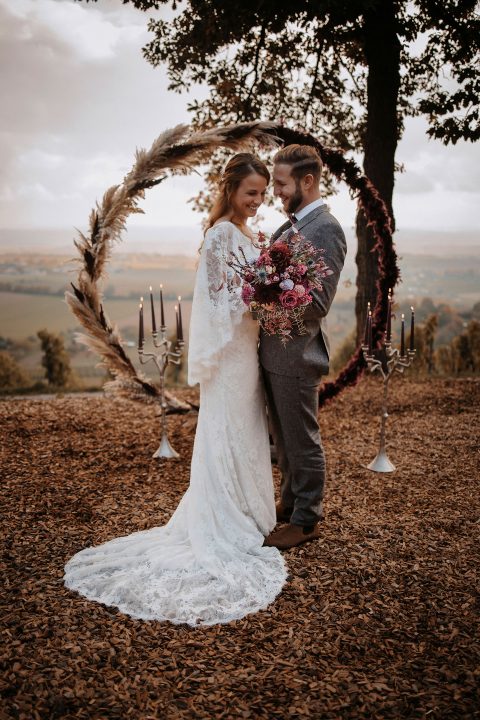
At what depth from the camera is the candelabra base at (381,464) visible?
4895mm

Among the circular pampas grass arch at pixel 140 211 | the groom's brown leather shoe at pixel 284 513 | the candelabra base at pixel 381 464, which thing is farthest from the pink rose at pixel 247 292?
the candelabra base at pixel 381 464

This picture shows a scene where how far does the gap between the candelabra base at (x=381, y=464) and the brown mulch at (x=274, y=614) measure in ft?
0.32

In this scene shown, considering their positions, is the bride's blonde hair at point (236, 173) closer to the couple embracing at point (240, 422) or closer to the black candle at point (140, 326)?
the couple embracing at point (240, 422)

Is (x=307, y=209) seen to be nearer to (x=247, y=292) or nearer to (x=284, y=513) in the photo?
(x=247, y=292)

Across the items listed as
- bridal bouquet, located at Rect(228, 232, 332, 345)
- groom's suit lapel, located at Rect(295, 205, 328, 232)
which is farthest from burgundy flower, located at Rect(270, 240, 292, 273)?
groom's suit lapel, located at Rect(295, 205, 328, 232)

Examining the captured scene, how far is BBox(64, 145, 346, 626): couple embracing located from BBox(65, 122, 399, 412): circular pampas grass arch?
1.51 m

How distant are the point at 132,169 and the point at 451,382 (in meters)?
5.31

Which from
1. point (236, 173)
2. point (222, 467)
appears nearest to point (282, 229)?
point (236, 173)

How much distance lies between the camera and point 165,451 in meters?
5.19

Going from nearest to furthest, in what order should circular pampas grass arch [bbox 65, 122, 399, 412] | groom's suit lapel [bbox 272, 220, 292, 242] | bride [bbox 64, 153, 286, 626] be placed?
bride [bbox 64, 153, 286, 626] → groom's suit lapel [bbox 272, 220, 292, 242] → circular pampas grass arch [bbox 65, 122, 399, 412]

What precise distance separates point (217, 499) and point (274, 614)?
0.73 metres

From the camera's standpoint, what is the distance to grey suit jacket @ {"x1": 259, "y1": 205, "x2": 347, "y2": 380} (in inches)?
133

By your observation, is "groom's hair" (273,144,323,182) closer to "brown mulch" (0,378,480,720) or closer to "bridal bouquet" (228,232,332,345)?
"bridal bouquet" (228,232,332,345)

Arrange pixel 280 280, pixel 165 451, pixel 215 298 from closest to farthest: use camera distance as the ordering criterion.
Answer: pixel 280 280
pixel 215 298
pixel 165 451
